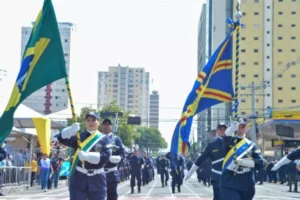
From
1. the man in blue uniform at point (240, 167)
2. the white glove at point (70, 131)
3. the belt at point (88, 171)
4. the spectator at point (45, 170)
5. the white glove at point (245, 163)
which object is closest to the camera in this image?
the white glove at point (70, 131)

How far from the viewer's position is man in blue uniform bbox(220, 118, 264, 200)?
10.1 metres

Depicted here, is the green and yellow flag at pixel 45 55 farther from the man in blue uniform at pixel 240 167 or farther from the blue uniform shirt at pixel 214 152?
the blue uniform shirt at pixel 214 152

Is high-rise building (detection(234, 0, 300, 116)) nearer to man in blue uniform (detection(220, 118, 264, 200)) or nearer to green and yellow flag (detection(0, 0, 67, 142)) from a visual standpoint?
man in blue uniform (detection(220, 118, 264, 200))

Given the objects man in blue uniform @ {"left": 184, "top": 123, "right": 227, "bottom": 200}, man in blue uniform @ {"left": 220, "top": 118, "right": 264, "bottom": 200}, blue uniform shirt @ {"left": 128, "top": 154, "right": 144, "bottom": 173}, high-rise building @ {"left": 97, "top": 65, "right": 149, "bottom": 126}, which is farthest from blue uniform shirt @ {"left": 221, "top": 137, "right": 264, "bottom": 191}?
high-rise building @ {"left": 97, "top": 65, "right": 149, "bottom": 126}

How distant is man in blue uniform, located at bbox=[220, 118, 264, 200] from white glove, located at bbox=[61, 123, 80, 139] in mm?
2609

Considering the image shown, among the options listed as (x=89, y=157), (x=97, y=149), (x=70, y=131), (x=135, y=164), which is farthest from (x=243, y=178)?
(x=135, y=164)

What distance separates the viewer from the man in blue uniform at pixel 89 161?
916cm

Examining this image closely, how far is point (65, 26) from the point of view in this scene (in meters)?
84.9

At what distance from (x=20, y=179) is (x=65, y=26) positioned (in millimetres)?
57711

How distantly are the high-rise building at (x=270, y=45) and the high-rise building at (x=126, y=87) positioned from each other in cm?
6201

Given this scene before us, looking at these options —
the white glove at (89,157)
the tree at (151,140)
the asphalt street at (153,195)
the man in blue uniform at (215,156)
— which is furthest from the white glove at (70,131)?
the tree at (151,140)

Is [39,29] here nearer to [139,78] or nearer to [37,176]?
[37,176]

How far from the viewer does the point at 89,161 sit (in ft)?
29.5

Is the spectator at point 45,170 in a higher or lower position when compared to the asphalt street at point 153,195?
higher
